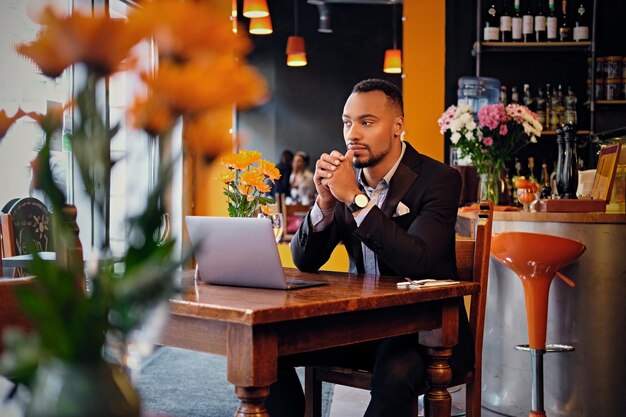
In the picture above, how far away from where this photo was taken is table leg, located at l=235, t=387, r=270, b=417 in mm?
1664

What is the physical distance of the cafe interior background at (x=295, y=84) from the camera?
0.72 meters

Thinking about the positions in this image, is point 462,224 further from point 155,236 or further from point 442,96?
point 155,236

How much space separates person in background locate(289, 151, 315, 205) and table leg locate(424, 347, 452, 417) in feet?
25.9

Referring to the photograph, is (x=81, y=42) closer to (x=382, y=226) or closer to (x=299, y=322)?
(x=299, y=322)

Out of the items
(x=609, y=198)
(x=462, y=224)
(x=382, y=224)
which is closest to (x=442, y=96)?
(x=462, y=224)

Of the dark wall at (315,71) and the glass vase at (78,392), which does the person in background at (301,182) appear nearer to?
the dark wall at (315,71)

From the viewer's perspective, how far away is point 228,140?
490 mm

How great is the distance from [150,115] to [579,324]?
346 cm

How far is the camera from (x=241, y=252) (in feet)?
6.70

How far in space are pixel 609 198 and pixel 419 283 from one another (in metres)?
1.91

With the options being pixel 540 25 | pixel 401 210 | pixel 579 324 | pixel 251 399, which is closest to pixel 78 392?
pixel 251 399

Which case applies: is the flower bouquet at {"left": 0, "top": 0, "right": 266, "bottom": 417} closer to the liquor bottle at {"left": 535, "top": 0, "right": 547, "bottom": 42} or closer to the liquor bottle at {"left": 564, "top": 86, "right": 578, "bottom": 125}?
the liquor bottle at {"left": 564, "top": 86, "right": 578, "bottom": 125}

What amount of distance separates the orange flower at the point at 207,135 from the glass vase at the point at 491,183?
4.20m

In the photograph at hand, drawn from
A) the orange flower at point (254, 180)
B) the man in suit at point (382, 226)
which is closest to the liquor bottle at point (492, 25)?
the man in suit at point (382, 226)
